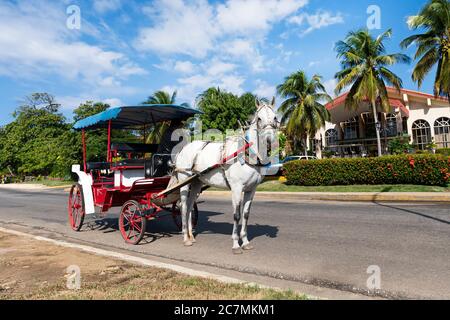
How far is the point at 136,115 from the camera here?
798 cm

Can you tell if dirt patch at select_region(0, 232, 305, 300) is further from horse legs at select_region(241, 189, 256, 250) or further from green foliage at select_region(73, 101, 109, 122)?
green foliage at select_region(73, 101, 109, 122)

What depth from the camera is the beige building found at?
29.4m

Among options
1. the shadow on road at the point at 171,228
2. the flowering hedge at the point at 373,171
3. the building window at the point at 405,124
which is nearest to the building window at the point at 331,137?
the building window at the point at 405,124

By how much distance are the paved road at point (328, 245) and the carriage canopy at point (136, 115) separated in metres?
2.70

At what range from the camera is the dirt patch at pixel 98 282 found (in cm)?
383

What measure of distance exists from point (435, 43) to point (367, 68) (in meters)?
5.57

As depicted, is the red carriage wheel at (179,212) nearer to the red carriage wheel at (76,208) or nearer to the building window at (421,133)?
the red carriage wheel at (76,208)

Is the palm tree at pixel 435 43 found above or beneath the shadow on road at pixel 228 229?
above

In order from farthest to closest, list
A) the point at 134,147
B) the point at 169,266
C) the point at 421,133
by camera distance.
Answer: the point at 421,133, the point at 134,147, the point at 169,266

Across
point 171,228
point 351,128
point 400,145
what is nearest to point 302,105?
point 351,128

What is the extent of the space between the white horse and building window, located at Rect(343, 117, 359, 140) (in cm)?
3131

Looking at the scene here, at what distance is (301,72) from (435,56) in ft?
48.5

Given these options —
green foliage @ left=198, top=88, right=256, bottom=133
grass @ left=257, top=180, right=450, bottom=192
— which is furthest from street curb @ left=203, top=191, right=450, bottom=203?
green foliage @ left=198, top=88, right=256, bottom=133

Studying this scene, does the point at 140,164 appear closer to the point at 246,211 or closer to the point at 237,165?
the point at 237,165
